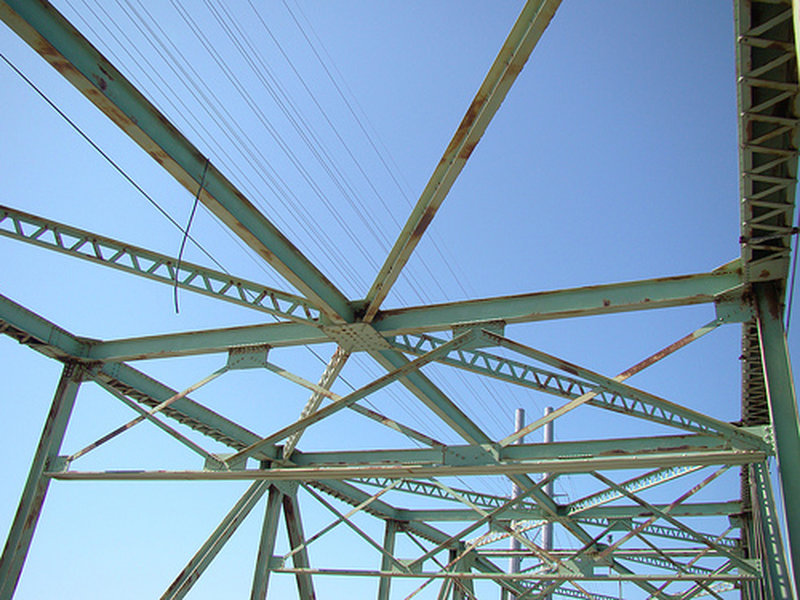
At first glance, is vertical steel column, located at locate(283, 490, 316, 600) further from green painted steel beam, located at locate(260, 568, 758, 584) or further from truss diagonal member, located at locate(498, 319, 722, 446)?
truss diagonal member, located at locate(498, 319, 722, 446)

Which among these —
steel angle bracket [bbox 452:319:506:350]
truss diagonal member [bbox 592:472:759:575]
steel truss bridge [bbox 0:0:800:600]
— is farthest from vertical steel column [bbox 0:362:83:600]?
truss diagonal member [bbox 592:472:759:575]

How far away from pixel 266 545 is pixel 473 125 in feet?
41.4

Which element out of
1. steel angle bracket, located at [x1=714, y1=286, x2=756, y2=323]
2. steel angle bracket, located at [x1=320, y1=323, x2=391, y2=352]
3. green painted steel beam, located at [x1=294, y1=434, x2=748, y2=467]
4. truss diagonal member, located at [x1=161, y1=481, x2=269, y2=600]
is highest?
steel angle bracket, located at [x1=714, y1=286, x2=756, y2=323]

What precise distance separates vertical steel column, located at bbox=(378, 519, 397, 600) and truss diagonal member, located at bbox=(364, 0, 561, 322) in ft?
45.8

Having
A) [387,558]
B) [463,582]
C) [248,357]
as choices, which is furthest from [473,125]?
[463,582]

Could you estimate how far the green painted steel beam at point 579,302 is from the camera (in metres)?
11.3

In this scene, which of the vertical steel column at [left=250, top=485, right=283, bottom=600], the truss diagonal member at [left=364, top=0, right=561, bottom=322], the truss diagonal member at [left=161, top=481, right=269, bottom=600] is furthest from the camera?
the vertical steel column at [left=250, top=485, right=283, bottom=600]

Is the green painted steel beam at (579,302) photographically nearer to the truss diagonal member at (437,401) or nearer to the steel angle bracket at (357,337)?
the steel angle bracket at (357,337)

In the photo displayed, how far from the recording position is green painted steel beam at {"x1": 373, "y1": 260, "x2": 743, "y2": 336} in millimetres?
11297

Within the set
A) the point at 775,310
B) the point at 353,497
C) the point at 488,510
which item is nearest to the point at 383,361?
the point at 775,310

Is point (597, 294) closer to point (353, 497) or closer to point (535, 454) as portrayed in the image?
point (535, 454)

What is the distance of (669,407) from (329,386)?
19.0 ft

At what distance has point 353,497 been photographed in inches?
869

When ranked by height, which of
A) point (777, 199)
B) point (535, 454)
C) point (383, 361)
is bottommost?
point (535, 454)
